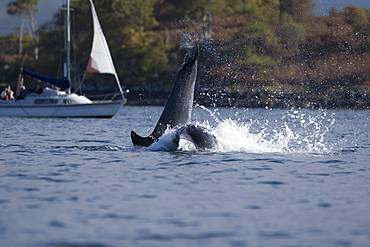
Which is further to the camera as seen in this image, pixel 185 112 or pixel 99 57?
pixel 99 57

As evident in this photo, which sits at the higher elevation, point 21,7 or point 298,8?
point 21,7

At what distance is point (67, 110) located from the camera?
149ft

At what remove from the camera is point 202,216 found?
9.68 m

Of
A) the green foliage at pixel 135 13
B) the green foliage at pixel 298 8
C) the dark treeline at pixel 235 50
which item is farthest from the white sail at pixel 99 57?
the green foliage at pixel 135 13

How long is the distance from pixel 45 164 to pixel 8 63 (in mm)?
96128

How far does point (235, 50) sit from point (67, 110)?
2827 centimetres

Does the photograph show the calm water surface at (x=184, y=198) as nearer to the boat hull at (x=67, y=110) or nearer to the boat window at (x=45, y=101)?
the boat hull at (x=67, y=110)

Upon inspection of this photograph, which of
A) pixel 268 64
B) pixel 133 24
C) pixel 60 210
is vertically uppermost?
pixel 133 24

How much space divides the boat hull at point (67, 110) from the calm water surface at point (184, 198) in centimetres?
2784

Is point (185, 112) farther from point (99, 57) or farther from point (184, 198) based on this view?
point (99, 57)

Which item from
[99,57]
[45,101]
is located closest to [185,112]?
[45,101]

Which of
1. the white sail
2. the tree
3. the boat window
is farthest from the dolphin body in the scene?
the tree

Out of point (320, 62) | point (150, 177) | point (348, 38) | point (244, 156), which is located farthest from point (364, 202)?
point (320, 62)

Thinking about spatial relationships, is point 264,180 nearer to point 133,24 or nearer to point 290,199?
point 290,199
